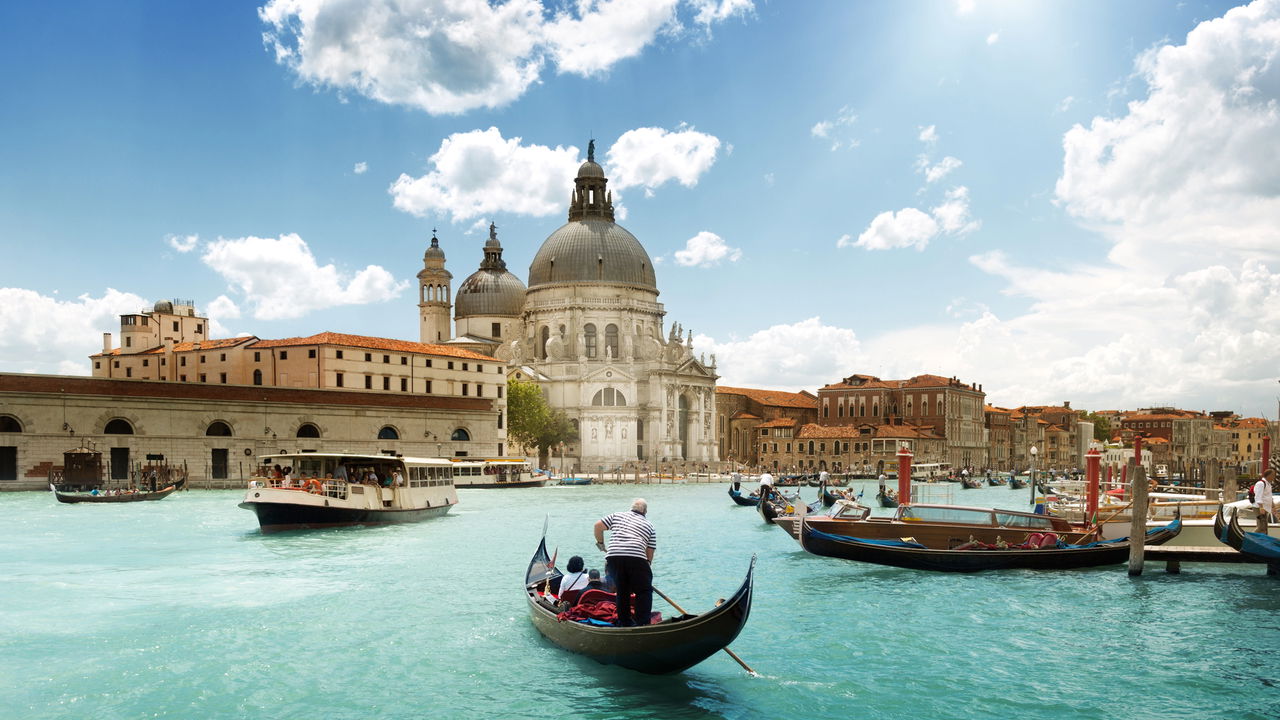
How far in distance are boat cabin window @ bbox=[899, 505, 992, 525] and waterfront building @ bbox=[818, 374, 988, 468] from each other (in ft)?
226

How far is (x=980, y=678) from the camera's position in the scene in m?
12.6

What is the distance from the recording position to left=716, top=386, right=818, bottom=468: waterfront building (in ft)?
301

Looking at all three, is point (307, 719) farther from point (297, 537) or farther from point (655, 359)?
point (655, 359)

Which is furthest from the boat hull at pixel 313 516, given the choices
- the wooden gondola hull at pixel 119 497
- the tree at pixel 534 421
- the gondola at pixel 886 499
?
the tree at pixel 534 421

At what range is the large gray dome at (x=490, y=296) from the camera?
287 feet

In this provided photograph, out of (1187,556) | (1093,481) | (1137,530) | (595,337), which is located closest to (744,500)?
(1093,481)

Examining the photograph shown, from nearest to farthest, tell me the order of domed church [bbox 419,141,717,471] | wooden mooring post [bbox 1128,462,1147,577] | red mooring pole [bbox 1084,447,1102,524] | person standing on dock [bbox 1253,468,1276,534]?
wooden mooring post [bbox 1128,462,1147,577] < person standing on dock [bbox 1253,468,1276,534] < red mooring pole [bbox 1084,447,1102,524] < domed church [bbox 419,141,717,471]

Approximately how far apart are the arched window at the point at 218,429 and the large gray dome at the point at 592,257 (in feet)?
125

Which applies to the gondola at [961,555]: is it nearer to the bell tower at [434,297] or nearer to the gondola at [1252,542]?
the gondola at [1252,542]

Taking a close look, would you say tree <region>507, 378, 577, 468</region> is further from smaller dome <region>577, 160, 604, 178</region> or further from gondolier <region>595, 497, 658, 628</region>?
gondolier <region>595, 497, 658, 628</region>

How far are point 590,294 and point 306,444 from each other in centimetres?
3579

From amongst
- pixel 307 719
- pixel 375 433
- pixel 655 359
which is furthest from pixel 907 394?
pixel 307 719

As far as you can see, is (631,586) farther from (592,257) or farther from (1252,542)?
(592,257)

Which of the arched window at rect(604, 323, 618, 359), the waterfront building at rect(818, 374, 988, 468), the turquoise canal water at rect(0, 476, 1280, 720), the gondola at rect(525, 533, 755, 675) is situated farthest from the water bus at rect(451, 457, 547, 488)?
the waterfront building at rect(818, 374, 988, 468)
